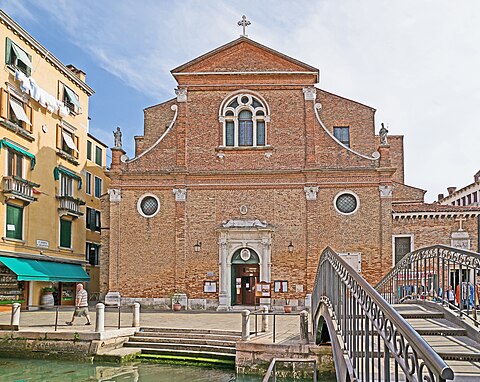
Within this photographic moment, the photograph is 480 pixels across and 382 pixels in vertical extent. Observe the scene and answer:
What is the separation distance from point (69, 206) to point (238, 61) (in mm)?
10622

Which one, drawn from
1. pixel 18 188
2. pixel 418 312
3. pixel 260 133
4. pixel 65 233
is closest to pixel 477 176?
pixel 260 133

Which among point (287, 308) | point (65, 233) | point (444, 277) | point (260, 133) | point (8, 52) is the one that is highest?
point (8, 52)

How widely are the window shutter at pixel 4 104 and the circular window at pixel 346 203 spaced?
45.3ft

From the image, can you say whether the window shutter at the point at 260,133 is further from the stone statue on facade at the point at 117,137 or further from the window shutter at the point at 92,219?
the window shutter at the point at 92,219

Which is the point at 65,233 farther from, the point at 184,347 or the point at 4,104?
the point at 184,347

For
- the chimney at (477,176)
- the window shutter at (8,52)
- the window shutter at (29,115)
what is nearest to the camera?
the window shutter at (8,52)

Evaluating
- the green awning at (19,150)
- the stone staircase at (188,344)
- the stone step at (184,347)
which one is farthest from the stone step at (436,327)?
the green awning at (19,150)

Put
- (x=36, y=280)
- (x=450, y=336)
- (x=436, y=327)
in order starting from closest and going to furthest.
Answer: (x=450, y=336) → (x=436, y=327) → (x=36, y=280)

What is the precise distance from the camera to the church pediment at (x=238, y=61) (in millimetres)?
26453

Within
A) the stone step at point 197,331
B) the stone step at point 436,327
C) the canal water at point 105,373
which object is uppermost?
the stone step at point 436,327

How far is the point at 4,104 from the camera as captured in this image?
23.9 meters

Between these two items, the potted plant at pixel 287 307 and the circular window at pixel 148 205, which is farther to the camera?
the circular window at pixel 148 205

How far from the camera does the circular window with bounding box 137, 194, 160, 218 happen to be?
26.2 metres

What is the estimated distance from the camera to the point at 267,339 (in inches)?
594
